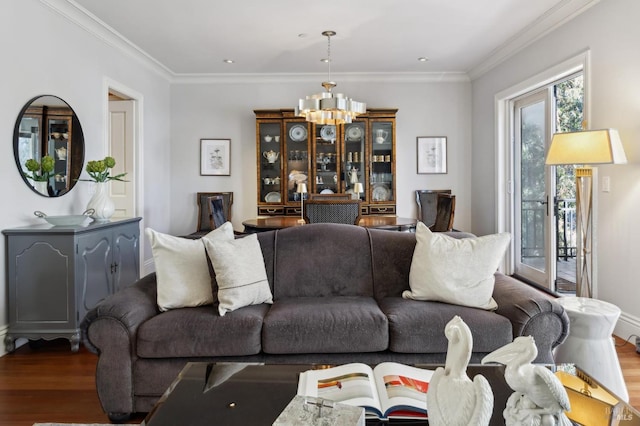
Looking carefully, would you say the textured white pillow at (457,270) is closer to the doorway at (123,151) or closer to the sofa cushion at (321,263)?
the sofa cushion at (321,263)

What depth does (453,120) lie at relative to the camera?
20.8 feet

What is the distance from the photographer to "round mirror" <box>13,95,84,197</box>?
10.5ft

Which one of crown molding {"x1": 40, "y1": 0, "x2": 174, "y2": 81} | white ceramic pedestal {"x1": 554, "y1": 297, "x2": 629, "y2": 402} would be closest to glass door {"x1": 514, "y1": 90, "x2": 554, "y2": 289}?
white ceramic pedestal {"x1": 554, "y1": 297, "x2": 629, "y2": 402}

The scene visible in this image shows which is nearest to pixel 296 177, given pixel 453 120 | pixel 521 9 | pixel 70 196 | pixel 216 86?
pixel 216 86

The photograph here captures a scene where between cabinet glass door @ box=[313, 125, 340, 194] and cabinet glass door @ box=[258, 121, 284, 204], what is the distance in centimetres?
53

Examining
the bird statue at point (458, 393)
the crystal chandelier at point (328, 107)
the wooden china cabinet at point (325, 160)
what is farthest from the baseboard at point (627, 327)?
the wooden china cabinet at point (325, 160)

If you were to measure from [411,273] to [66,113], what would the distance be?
319 cm

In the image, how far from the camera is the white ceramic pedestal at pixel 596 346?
2125 millimetres

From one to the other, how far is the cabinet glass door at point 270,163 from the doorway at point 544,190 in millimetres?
3078

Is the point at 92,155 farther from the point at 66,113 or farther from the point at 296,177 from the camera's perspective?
the point at 296,177

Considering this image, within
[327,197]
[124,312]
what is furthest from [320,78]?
[124,312]

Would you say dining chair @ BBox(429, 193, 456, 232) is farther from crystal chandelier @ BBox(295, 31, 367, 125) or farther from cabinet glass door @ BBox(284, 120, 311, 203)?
cabinet glass door @ BBox(284, 120, 311, 203)

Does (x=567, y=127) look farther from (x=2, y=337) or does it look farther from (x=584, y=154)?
(x=2, y=337)

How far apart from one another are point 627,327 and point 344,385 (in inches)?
111
